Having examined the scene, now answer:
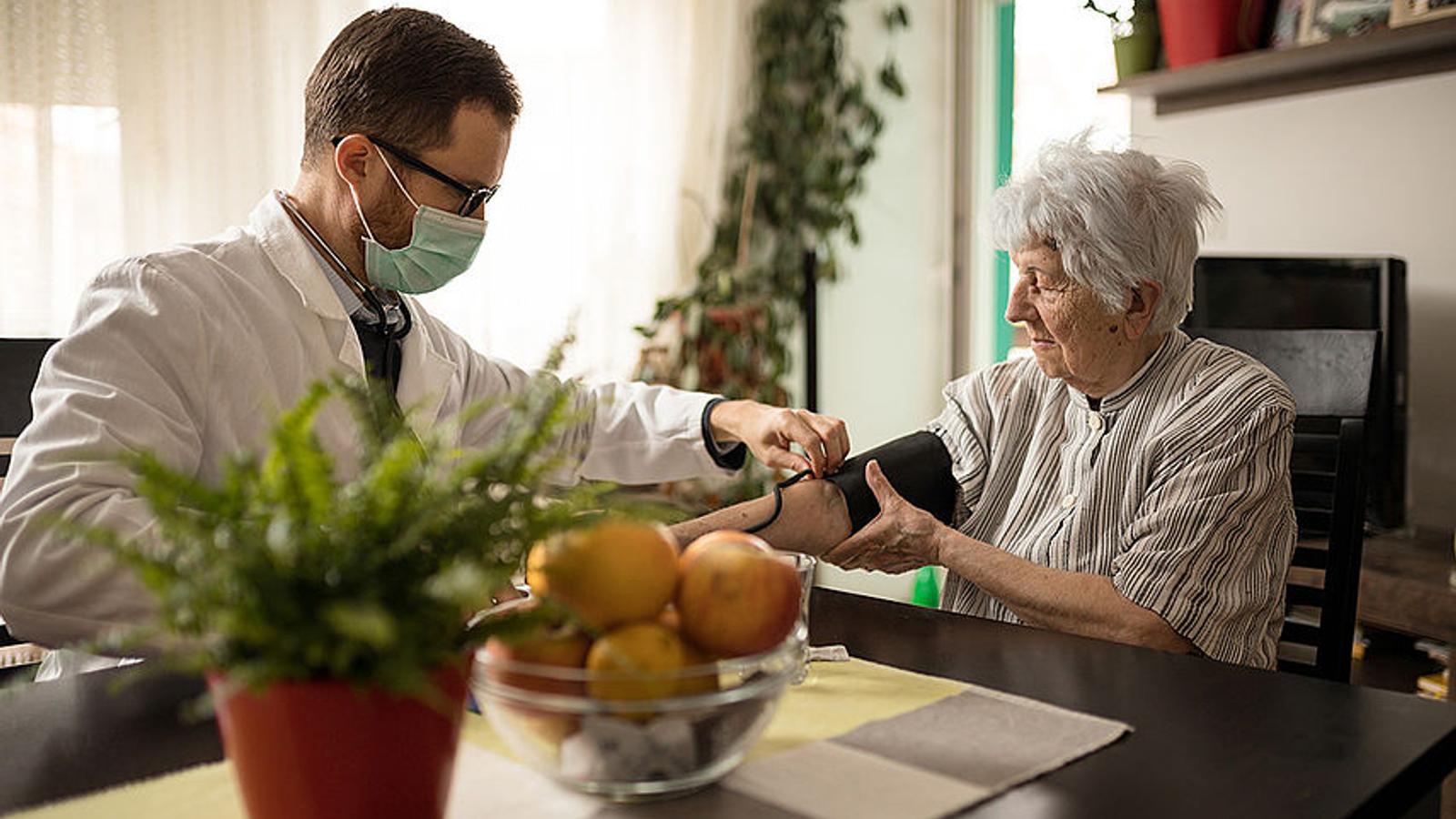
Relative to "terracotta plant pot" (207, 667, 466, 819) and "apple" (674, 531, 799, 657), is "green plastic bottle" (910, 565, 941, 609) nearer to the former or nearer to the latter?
"apple" (674, 531, 799, 657)

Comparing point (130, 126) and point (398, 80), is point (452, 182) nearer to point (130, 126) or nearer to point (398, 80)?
point (398, 80)

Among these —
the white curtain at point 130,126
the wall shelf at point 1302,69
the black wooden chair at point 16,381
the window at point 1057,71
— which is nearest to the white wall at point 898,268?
the window at point 1057,71

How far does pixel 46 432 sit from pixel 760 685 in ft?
2.93

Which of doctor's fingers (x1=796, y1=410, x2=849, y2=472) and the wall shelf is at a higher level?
the wall shelf

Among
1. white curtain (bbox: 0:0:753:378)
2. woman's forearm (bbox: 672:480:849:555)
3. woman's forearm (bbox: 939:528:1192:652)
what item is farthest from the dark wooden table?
white curtain (bbox: 0:0:753:378)

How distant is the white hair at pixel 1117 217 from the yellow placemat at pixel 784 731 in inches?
29.5

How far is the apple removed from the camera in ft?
2.63

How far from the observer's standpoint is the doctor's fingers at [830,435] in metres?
1.76

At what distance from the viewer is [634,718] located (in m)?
0.78

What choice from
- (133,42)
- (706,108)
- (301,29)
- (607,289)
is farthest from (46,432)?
(706,108)

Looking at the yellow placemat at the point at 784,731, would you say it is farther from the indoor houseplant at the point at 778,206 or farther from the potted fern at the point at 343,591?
the indoor houseplant at the point at 778,206

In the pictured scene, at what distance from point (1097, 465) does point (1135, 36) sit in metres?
1.91

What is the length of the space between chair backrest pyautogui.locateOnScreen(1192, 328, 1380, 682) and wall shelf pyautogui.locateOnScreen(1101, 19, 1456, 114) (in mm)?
1205

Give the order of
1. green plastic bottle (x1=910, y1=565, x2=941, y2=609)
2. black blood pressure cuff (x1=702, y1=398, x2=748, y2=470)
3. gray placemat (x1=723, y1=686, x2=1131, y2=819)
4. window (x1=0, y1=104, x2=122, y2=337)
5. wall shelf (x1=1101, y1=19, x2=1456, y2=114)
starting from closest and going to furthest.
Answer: gray placemat (x1=723, y1=686, x2=1131, y2=819)
black blood pressure cuff (x1=702, y1=398, x2=748, y2=470)
window (x1=0, y1=104, x2=122, y2=337)
wall shelf (x1=1101, y1=19, x2=1456, y2=114)
green plastic bottle (x1=910, y1=565, x2=941, y2=609)
